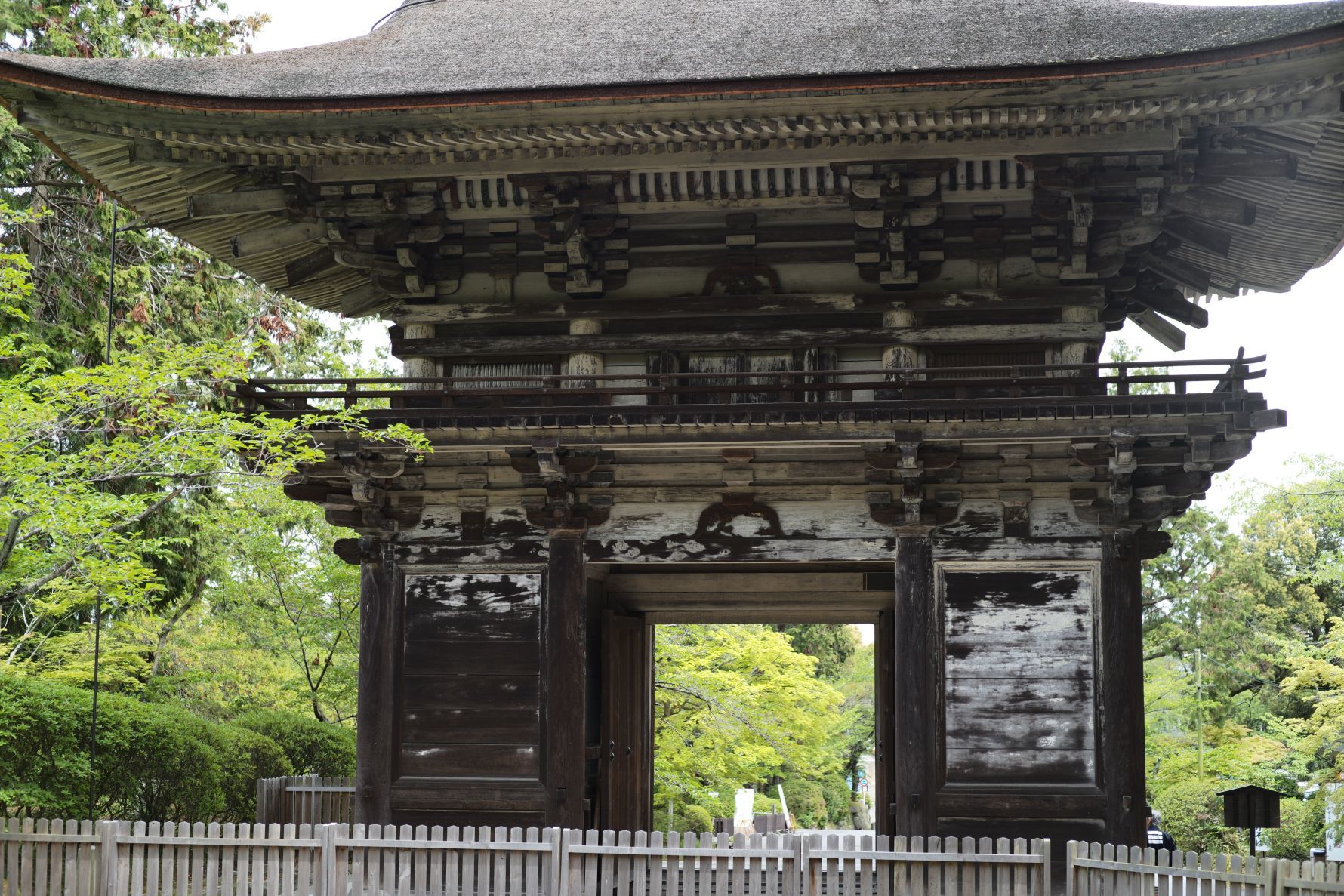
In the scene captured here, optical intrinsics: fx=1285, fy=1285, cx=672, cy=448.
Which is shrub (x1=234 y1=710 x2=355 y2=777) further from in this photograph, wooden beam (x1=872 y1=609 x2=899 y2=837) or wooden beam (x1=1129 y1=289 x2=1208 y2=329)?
wooden beam (x1=1129 y1=289 x2=1208 y2=329)

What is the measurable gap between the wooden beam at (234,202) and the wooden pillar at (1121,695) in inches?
318

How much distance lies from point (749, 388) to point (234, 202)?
502 cm

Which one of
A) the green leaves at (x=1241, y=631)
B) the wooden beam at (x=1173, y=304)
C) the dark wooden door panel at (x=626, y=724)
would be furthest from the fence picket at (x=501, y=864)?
the green leaves at (x=1241, y=631)

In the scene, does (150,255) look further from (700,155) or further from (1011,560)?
(1011,560)

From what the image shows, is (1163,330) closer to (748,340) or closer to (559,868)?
(748,340)

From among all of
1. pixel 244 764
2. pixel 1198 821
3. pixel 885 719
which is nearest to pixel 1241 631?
pixel 1198 821

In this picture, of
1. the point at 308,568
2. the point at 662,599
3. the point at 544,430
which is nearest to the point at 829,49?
the point at 544,430

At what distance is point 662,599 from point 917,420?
16.5 ft

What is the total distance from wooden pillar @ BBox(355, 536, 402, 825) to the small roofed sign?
10.2 meters

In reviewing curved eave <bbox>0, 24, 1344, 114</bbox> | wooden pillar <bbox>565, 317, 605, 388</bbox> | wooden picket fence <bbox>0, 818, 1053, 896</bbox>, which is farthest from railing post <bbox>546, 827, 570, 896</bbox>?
curved eave <bbox>0, 24, 1344, 114</bbox>

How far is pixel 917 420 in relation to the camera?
34.7 feet

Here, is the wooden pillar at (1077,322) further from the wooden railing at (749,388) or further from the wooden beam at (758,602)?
the wooden beam at (758,602)

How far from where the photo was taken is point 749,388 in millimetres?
10781

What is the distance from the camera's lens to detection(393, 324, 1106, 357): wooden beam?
11.6 metres
